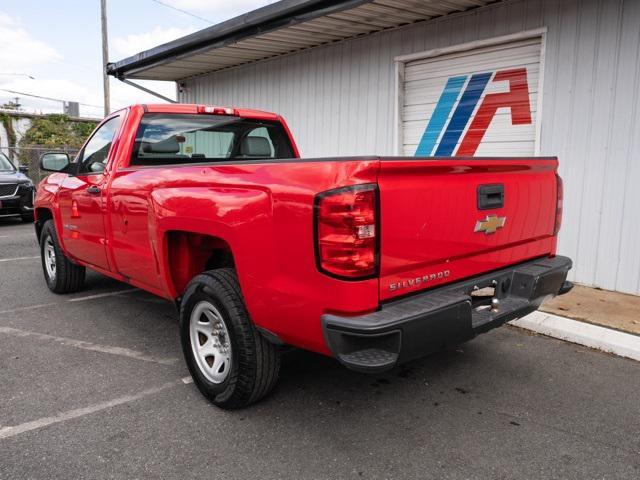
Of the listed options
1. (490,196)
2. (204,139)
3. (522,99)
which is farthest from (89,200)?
(522,99)

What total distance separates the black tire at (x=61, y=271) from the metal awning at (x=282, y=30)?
161 inches

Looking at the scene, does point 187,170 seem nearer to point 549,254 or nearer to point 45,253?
point 549,254

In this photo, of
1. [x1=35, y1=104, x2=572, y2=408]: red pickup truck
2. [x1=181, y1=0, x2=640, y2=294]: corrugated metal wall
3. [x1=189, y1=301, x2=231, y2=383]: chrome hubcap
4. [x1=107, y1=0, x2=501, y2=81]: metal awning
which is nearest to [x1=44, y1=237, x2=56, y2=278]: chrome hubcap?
[x1=35, y1=104, x2=572, y2=408]: red pickup truck

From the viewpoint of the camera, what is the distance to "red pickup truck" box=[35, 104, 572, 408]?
227cm

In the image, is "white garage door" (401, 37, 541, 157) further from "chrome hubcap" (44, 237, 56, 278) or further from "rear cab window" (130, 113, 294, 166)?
"chrome hubcap" (44, 237, 56, 278)

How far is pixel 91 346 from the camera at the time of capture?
4082mm

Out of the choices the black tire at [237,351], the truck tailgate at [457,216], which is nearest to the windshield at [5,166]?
the black tire at [237,351]

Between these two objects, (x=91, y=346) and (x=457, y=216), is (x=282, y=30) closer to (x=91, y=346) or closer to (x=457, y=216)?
(x=91, y=346)

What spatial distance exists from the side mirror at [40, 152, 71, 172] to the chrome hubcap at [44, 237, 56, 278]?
3.59 feet

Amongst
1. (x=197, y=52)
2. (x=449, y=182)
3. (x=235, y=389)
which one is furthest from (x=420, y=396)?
(x=197, y=52)

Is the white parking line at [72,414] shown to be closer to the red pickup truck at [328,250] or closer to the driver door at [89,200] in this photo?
the red pickup truck at [328,250]

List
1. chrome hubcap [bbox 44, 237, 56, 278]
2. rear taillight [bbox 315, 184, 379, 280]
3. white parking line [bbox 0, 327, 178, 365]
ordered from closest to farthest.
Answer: rear taillight [bbox 315, 184, 379, 280]
white parking line [bbox 0, 327, 178, 365]
chrome hubcap [bbox 44, 237, 56, 278]

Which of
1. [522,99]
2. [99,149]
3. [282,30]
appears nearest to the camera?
[99,149]

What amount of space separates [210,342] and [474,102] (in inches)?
202
